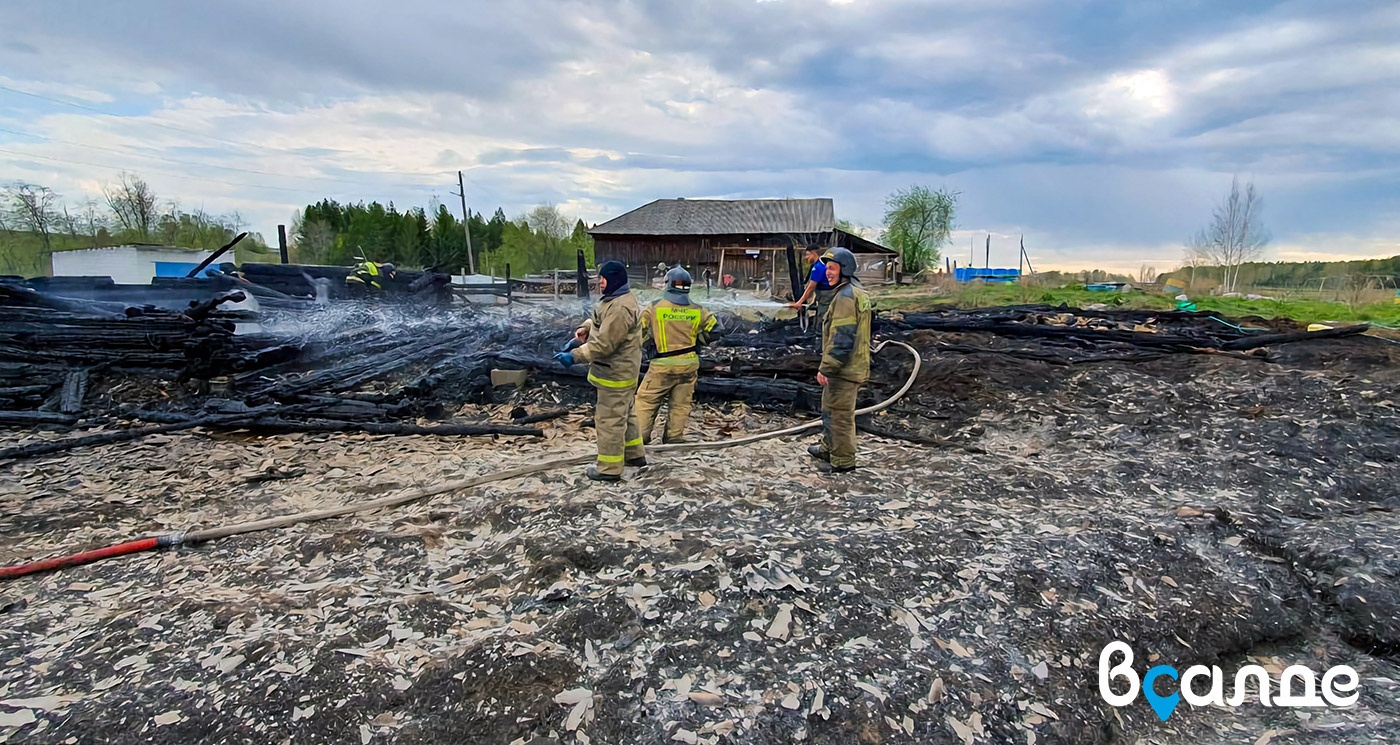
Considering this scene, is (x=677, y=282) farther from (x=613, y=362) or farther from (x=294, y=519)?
(x=294, y=519)

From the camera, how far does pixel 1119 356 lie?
A: 9.89 meters

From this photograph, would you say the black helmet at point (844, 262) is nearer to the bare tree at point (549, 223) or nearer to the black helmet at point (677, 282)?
the black helmet at point (677, 282)

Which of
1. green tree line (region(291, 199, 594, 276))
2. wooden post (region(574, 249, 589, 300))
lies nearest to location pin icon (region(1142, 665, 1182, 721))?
wooden post (region(574, 249, 589, 300))

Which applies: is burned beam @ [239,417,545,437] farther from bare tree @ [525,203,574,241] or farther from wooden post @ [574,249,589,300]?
bare tree @ [525,203,574,241]

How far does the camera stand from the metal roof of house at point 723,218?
35.2 meters

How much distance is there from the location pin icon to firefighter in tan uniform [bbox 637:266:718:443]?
412 cm

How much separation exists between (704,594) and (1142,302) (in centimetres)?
2276

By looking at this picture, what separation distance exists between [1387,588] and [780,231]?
32.1 meters

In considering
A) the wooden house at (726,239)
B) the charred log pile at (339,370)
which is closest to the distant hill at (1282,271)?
the wooden house at (726,239)

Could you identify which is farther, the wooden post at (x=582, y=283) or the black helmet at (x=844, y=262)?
the wooden post at (x=582, y=283)

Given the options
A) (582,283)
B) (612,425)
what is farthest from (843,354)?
(582,283)

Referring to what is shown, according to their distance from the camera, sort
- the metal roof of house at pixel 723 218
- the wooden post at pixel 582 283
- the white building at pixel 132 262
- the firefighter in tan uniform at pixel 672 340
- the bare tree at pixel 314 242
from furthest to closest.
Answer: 1. the bare tree at pixel 314 242
2. the metal roof of house at pixel 723 218
3. the white building at pixel 132 262
4. the wooden post at pixel 582 283
5. the firefighter in tan uniform at pixel 672 340

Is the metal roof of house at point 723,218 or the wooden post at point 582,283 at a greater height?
the metal roof of house at point 723,218

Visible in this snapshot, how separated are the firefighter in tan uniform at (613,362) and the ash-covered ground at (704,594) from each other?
32cm
